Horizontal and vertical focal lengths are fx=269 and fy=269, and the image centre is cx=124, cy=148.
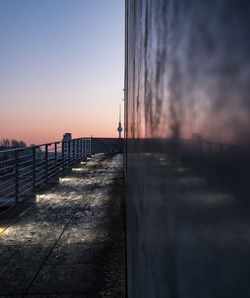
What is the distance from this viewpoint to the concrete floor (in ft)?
8.25

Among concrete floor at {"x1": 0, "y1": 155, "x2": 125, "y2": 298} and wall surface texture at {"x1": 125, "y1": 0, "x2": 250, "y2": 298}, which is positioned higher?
wall surface texture at {"x1": 125, "y1": 0, "x2": 250, "y2": 298}

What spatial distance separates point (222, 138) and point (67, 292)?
2631mm

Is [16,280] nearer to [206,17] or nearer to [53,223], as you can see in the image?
[53,223]

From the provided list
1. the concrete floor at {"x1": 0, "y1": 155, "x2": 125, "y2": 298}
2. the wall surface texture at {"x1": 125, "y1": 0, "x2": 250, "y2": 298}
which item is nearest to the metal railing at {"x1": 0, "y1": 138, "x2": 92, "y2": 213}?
the concrete floor at {"x1": 0, "y1": 155, "x2": 125, "y2": 298}

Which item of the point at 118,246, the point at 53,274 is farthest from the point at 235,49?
the point at 118,246

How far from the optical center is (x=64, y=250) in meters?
3.28

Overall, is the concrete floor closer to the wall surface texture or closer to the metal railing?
the metal railing

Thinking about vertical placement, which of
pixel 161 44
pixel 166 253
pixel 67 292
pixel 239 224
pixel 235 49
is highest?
pixel 161 44

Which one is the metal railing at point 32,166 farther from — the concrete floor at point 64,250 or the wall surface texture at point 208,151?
the wall surface texture at point 208,151

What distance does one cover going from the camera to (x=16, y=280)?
2611 mm

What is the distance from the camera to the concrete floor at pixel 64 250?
2516 mm

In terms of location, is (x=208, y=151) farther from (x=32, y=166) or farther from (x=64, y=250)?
(x=32, y=166)

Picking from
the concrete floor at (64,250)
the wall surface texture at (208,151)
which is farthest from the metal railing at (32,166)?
the wall surface texture at (208,151)

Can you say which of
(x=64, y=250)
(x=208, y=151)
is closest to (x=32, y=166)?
(x=64, y=250)
